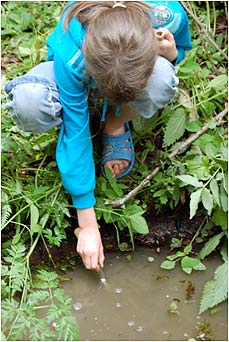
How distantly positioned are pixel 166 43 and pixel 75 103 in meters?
0.29

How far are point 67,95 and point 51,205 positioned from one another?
32 centimetres

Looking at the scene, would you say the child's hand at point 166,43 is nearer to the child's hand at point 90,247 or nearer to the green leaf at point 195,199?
the green leaf at point 195,199

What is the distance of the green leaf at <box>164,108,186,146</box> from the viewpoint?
2.16m

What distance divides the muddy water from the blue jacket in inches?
9.3

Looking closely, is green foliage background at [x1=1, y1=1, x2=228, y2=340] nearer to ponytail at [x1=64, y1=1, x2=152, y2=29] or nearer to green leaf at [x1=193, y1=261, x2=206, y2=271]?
green leaf at [x1=193, y1=261, x2=206, y2=271]

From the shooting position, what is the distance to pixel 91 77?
6.08 ft

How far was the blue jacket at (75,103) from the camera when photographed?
1.87 meters

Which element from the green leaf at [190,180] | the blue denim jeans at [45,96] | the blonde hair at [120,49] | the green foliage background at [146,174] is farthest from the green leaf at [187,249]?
the blonde hair at [120,49]

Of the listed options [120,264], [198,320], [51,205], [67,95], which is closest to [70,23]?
[67,95]

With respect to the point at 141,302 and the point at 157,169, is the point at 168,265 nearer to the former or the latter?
the point at 141,302

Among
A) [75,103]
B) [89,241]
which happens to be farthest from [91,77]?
[89,241]

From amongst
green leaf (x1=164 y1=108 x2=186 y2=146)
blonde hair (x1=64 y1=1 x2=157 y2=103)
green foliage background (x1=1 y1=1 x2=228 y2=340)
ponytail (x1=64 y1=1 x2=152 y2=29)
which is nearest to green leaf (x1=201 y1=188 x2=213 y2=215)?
green foliage background (x1=1 y1=1 x2=228 y2=340)

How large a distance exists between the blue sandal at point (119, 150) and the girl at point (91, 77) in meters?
0.09

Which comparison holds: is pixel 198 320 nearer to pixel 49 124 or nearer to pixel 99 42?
pixel 49 124
